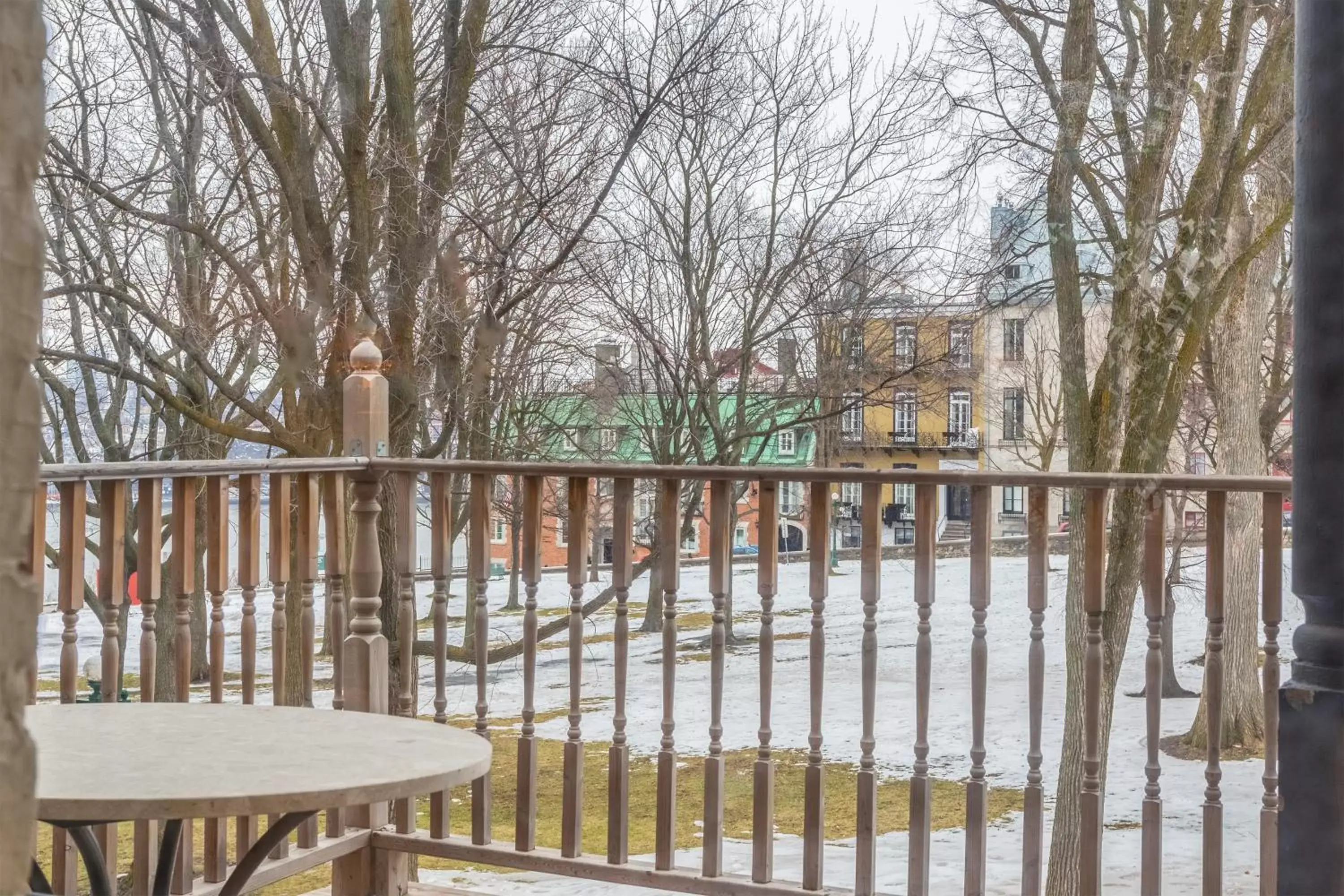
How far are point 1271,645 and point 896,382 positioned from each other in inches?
315

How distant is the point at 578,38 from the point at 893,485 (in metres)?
5.98

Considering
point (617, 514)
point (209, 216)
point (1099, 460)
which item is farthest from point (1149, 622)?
point (209, 216)

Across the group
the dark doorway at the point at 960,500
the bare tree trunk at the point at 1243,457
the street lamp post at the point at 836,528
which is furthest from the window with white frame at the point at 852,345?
the dark doorway at the point at 960,500

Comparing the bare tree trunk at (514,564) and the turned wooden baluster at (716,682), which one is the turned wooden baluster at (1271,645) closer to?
the turned wooden baluster at (716,682)

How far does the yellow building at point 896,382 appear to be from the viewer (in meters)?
10.3

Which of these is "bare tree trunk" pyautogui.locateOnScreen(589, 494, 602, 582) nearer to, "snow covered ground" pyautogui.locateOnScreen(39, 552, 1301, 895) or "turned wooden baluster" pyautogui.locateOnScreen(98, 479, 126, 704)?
"snow covered ground" pyautogui.locateOnScreen(39, 552, 1301, 895)

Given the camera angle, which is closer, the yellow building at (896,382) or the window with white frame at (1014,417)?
the yellow building at (896,382)

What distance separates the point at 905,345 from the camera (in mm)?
10477

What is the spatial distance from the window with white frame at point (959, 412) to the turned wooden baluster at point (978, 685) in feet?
28.4

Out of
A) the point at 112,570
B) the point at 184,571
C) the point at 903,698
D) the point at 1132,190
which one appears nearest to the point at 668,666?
the point at 184,571

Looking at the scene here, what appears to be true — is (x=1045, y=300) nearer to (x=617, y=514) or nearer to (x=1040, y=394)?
(x=1040, y=394)

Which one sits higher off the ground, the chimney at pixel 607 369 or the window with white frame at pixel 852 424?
the chimney at pixel 607 369

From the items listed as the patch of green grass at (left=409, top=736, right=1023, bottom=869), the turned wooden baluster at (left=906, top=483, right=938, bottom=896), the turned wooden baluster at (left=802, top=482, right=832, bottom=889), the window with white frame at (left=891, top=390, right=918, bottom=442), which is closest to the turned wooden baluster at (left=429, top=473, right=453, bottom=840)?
the turned wooden baluster at (left=802, top=482, right=832, bottom=889)

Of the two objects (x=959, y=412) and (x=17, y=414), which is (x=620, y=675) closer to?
(x=17, y=414)
